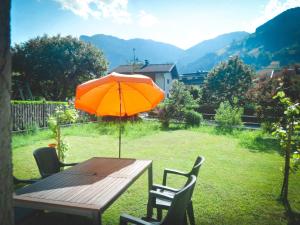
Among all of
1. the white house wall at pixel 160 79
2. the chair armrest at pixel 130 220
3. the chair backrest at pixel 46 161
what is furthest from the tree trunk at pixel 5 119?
the white house wall at pixel 160 79

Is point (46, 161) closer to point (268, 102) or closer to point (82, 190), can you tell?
point (82, 190)

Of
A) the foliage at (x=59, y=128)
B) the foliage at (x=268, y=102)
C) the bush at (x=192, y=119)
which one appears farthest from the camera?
the bush at (x=192, y=119)

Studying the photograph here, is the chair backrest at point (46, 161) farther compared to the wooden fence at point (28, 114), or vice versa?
the wooden fence at point (28, 114)

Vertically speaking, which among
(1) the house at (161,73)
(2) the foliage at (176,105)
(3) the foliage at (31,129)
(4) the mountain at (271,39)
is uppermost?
(4) the mountain at (271,39)

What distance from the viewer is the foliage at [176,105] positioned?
58.3 feet

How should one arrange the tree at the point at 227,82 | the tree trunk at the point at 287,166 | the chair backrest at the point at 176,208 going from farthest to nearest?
the tree at the point at 227,82, the tree trunk at the point at 287,166, the chair backrest at the point at 176,208

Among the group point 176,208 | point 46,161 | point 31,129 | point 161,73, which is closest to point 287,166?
point 176,208

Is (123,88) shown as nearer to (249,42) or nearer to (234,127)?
(234,127)

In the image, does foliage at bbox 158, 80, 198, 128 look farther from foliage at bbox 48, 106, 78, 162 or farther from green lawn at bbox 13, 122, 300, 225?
foliage at bbox 48, 106, 78, 162

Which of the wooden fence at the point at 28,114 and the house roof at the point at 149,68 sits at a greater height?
the house roof at the point at 149,68

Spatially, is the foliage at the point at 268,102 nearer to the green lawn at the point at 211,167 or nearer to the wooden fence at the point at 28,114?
the green lawn at the point at 211,167

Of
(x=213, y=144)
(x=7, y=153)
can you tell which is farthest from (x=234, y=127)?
(x=7, y=153)

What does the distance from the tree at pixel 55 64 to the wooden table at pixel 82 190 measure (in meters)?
28.6

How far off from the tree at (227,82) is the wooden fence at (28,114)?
22448 mm
